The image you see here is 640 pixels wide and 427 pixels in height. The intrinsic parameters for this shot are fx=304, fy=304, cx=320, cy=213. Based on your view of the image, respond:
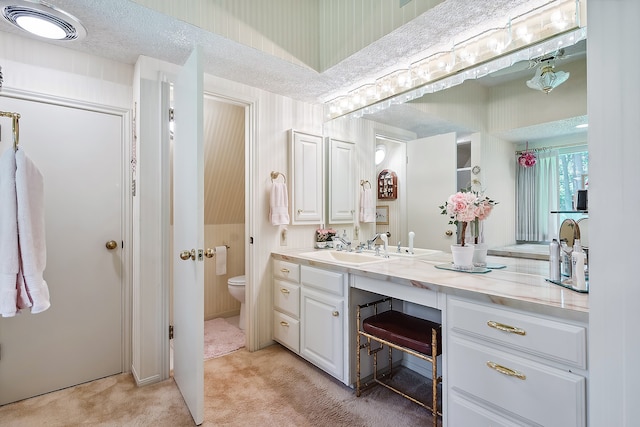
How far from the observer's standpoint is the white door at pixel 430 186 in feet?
6.90

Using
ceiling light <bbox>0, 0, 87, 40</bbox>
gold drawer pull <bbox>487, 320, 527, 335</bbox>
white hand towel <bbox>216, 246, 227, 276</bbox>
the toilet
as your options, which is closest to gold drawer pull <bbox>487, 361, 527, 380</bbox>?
gold drawer pull <bbox>487, 320, 527, 335</bbox>

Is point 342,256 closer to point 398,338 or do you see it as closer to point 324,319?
point 324,319

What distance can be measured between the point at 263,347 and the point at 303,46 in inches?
97.0

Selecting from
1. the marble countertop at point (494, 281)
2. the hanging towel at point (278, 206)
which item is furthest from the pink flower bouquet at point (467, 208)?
the hanging towel at point (278, 206)

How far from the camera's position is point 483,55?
71.6 inches

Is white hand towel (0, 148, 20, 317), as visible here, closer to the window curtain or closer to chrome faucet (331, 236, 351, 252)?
chrome faucet (331, 236, 351, 252)

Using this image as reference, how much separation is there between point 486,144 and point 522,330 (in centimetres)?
120

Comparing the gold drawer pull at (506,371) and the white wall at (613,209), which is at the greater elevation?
the white wall at (613,209)

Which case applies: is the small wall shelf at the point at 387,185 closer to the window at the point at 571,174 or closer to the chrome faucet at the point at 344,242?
the chrome faucet at the point at 344,242

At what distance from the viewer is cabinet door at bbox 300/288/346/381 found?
6.61 ft

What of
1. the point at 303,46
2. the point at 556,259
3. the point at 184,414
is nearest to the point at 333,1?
the point at 303,46

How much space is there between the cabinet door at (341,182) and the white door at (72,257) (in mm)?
1727

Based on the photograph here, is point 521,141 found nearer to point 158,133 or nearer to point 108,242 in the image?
point 158,133

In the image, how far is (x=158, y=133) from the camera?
2188 millimetres
